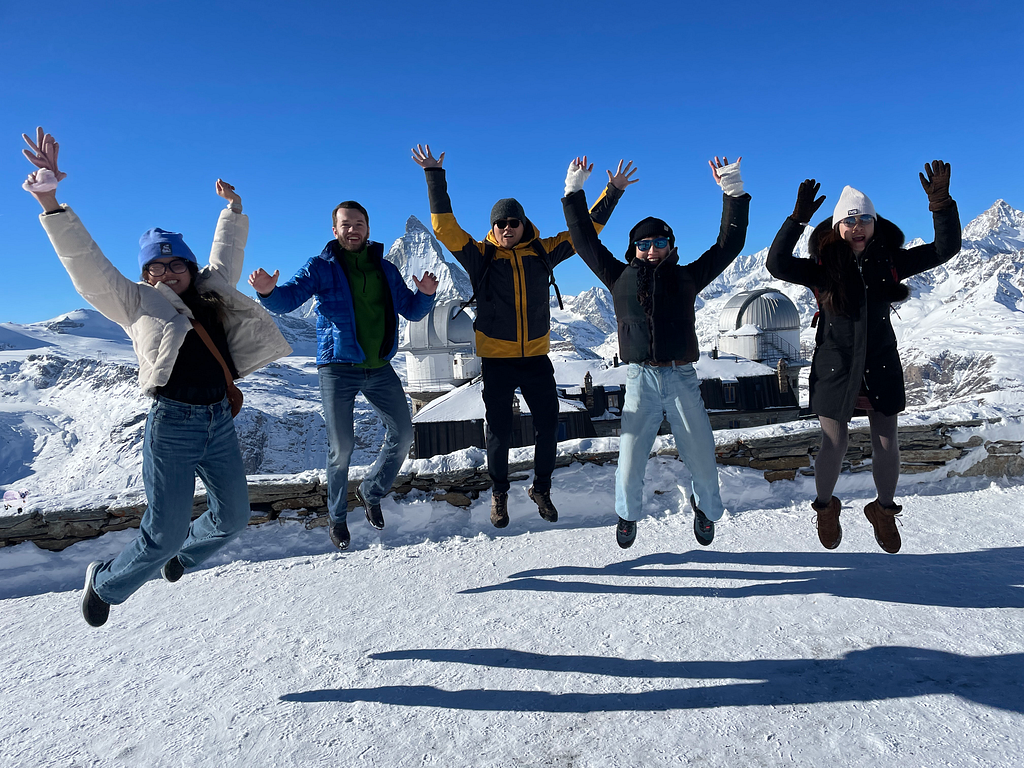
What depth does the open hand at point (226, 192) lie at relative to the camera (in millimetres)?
3482

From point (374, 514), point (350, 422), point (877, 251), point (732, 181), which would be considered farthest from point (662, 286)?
point (374, 514)

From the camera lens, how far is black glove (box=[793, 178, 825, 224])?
338 centimetres

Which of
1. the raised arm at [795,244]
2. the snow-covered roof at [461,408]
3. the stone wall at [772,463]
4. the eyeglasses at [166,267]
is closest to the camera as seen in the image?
the eyeglasses at [166,267]

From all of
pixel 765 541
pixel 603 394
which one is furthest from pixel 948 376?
pixel 765 541

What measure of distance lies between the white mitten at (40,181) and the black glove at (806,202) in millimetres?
4047

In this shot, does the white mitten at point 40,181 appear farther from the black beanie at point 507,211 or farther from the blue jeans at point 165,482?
the black beanie at point 507,211

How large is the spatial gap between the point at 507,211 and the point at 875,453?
3007 mm

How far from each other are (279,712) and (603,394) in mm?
23398

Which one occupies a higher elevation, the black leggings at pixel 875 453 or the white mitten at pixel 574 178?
the white mitten at pixel 574 178

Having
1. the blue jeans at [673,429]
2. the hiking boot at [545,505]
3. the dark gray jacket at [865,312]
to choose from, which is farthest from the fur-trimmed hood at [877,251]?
the hiking boot at [545,505]

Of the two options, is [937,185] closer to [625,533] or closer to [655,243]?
[655,243]

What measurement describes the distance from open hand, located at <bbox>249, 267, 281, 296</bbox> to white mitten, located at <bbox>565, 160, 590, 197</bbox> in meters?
2.08

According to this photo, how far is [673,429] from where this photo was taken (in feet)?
12.3

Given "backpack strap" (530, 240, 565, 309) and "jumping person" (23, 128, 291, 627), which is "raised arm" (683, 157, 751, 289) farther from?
"jumping person" (23, 128, 291, 627)
